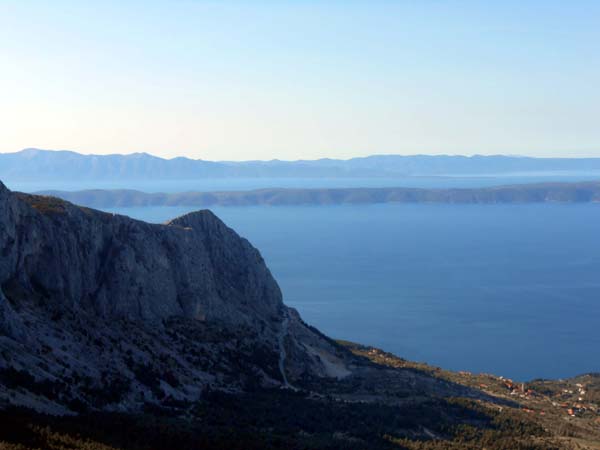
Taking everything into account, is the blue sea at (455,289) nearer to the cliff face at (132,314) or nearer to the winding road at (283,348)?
the winding road at (283,348)

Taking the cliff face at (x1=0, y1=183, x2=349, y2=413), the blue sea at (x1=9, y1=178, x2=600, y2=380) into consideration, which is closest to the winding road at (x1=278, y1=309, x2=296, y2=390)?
the cliff face at (x1=0, y1=183, x2=349, y2=413)

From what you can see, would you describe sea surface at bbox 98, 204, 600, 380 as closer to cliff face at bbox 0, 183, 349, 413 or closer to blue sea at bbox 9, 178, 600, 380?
blue sea at bbox 9, 178, 600, 380

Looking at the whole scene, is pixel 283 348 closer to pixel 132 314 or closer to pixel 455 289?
pixel 132 314

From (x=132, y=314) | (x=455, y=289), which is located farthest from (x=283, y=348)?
(x=455, y=289)

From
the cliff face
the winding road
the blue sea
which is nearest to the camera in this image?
the cliff face

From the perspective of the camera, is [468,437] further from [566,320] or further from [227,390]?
[566,320]

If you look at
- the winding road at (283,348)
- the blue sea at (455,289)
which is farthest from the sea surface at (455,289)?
the winding road at (283,348)
